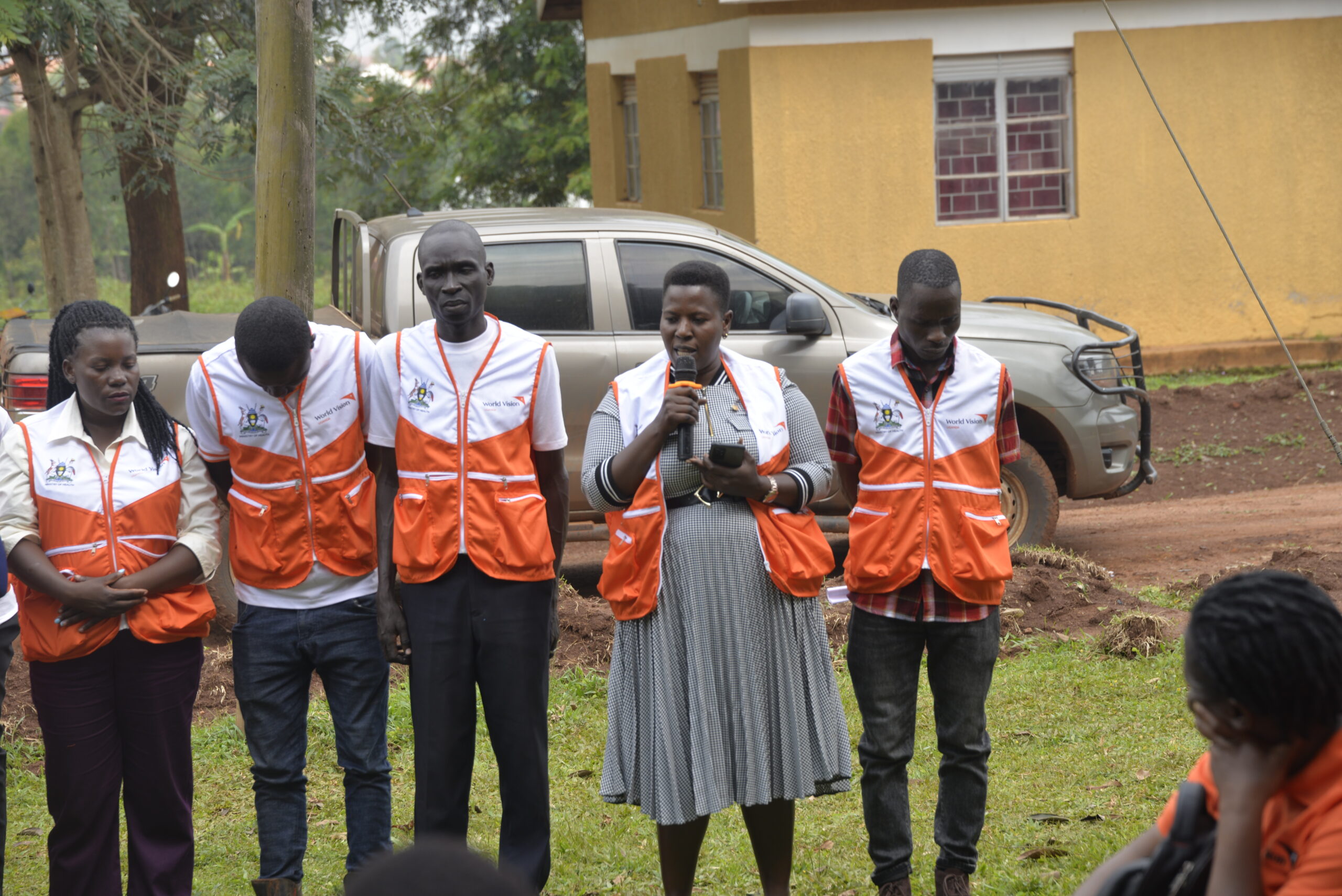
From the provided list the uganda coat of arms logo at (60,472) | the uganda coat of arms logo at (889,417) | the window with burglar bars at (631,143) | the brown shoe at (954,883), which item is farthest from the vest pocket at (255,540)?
the window with burglar bars at (631,143)

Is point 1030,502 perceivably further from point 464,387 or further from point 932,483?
point 464,387

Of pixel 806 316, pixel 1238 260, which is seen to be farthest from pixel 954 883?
pixel 1238 260

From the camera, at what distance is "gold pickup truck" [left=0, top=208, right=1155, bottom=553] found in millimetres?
7152

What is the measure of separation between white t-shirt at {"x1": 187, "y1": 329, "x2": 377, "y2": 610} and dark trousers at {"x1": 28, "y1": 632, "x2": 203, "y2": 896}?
24 cm

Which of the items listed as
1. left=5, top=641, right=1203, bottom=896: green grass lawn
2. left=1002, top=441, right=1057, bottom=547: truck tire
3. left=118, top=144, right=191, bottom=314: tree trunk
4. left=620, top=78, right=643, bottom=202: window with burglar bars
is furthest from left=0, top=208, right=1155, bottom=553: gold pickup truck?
left=620, top=78, right=643, bottom=202: window with burglar bars

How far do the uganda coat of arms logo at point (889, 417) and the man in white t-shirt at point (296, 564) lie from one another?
145 cm

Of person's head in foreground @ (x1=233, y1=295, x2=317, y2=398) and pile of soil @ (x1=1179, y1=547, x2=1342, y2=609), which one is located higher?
person's head in foreground @ (x1=233, y1=295, x2=317, y2=398)

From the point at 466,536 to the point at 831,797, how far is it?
1.97 m

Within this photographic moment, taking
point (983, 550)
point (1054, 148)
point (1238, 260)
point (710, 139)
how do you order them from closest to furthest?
point (983, 550), point (1238, 260), point (1054, 148), point (710, 139)

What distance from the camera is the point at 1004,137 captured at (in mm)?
14203

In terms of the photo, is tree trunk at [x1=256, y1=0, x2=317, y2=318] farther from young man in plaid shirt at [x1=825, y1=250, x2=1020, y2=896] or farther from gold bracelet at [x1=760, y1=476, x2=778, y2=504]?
young man in plaid shirt at [x1=825, y1=250, x2=1020, y2=896]

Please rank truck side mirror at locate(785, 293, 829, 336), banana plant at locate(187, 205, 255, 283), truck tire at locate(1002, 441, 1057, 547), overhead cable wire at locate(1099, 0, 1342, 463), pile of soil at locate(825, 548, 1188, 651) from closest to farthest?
pile of soil at locate(825, 548, 1188, 651), truck side mirror at locate(785, 293, 829, 336), overhead cable wire at locate(1099, 0, 1342, 463), truck tire at locate(1002, 441, 1057, 547), banana plant at locate(187, 205, 255, 283)

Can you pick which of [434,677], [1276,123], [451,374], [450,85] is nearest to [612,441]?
[451,374]

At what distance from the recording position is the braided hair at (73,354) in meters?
3.72
